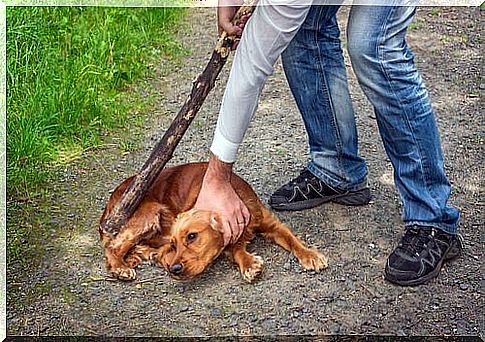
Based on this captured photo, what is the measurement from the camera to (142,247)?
353 cm

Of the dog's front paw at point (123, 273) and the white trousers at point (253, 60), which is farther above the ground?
the white trousers at point (253, 60)

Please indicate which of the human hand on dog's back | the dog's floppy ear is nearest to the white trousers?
the human hand on dog's back

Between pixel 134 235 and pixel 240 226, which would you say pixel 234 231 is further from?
pixel 134 235

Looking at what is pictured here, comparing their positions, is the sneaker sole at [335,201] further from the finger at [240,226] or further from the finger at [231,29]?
the finger at [231,29]

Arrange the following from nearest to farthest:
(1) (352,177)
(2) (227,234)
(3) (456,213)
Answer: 1. (2) (227,234)
2. (3) (456,213)
3. (1) (352,177)

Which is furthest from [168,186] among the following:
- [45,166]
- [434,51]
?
[434,51]

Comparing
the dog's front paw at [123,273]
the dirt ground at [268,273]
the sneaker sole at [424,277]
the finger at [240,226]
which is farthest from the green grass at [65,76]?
the sneaker sole at [424,277]

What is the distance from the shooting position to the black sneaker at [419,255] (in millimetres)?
3332

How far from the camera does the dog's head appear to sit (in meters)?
3.22

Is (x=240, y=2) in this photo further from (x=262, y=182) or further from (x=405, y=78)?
(x=262, y=182)

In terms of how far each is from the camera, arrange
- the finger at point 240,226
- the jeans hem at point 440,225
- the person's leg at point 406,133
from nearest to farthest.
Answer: the person's leg at point 406,133, the finger at point 240,226, the jeans hem at point 440,225

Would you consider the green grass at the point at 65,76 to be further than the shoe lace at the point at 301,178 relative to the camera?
Yes

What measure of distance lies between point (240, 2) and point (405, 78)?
2.26ft

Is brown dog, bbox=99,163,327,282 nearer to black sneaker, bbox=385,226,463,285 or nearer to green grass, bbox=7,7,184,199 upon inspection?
black sneaker, bbox=385,226,463,285
